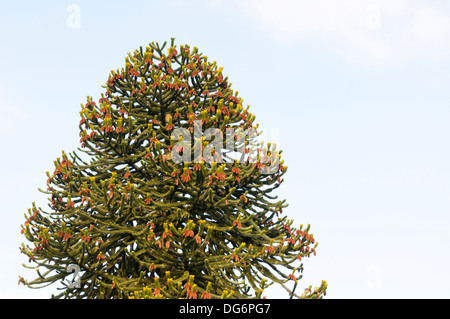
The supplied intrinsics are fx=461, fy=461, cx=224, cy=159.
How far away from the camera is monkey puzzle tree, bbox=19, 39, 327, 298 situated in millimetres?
11406

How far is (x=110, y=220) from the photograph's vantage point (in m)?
12.1

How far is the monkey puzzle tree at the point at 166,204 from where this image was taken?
37.4 feet

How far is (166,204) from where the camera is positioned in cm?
1188

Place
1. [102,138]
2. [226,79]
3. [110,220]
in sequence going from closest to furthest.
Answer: [110,220] → [102,138] → [226,79]

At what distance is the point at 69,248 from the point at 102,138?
3.18 meters

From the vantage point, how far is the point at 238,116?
551 inches
